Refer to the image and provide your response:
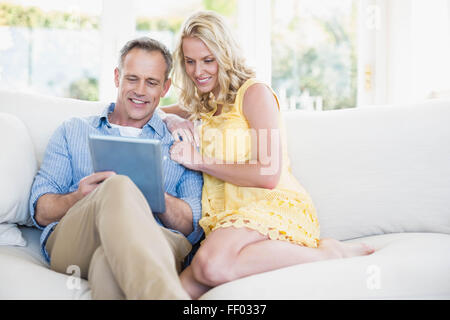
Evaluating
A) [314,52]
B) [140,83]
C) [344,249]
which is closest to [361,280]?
[344,249]

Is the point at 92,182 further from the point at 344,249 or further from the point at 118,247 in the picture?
the point at 344,249

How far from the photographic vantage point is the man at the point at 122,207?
980 millimetres

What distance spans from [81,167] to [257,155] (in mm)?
587

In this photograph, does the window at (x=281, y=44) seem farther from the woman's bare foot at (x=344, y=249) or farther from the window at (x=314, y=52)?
the woman's bare foot at (x=344, y=249)

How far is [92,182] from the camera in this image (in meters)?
1.33

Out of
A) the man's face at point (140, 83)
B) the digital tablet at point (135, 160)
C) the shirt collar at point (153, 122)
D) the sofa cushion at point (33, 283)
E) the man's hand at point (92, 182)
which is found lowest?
the sofa cushion at point (33, 283)

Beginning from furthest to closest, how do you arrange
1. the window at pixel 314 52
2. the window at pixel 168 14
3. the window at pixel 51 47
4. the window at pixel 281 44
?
the window at pixel 314 52 < the window at pixel 168 14 < the window at pixel 51 47 < the window at pixel 281 44

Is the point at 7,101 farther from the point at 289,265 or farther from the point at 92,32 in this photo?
the point at 92,32

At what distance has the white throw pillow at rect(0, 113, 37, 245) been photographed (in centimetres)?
140

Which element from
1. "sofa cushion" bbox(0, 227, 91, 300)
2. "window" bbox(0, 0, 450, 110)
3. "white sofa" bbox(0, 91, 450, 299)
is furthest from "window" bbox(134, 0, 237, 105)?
"sofa cushion" bbox(0, 227, 91, 300)

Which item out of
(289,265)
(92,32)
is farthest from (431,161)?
(92,32)

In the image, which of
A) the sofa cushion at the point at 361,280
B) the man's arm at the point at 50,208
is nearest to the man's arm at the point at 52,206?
the man's arm at the point at 50,208

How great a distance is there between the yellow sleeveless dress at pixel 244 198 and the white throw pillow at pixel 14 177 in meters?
0.55
